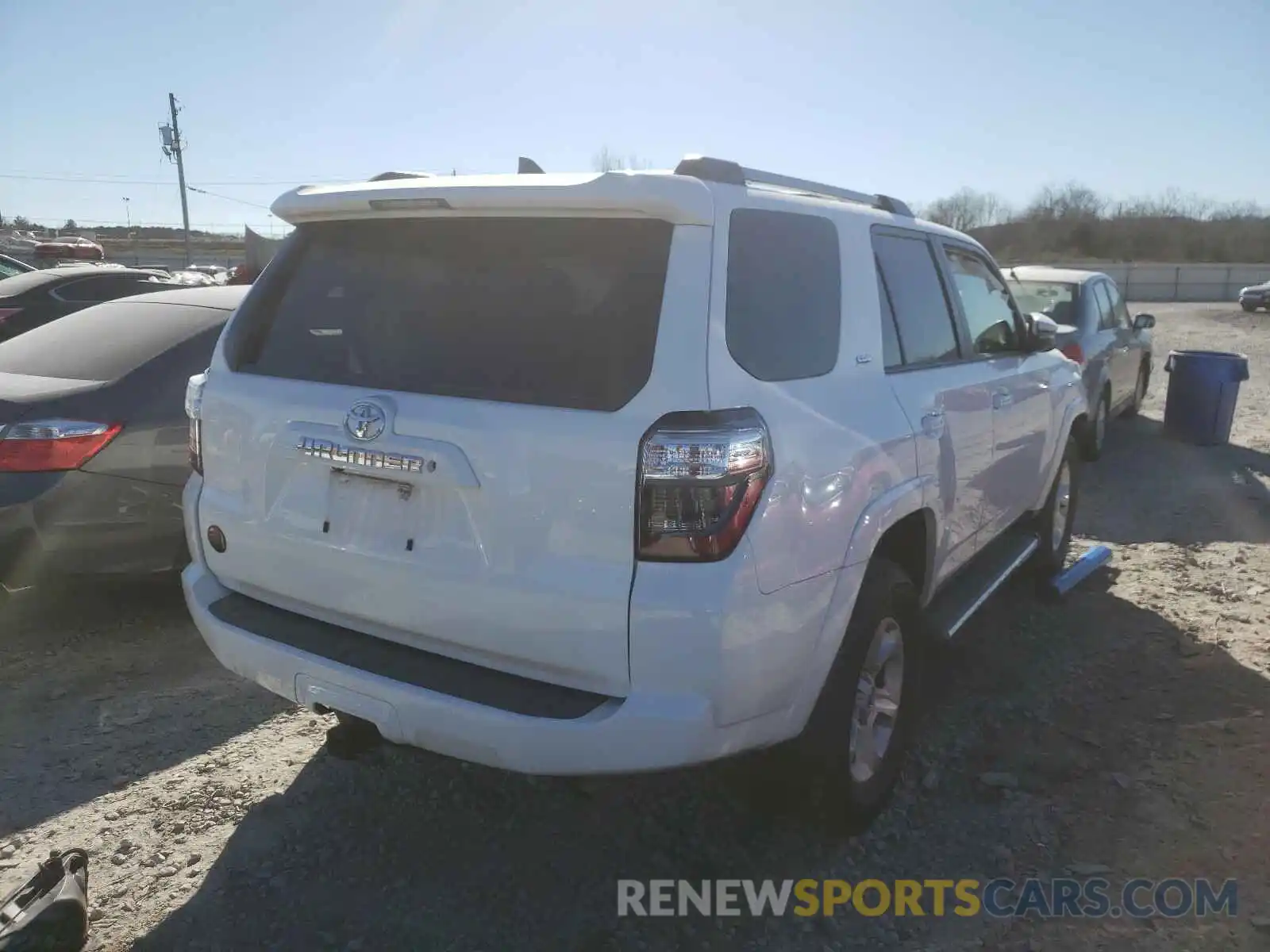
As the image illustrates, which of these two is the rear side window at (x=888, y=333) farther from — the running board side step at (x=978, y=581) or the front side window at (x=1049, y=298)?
the front side window at (x=1049, y=298)

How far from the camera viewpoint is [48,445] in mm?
4152

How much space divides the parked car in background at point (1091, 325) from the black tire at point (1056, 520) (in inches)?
109

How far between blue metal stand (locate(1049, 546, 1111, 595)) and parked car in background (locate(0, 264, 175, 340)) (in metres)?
7.26

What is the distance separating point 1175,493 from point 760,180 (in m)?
6.49

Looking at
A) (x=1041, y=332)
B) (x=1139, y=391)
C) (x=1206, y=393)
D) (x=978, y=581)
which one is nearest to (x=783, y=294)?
(x=978, y=581)

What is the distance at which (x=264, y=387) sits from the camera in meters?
2.83

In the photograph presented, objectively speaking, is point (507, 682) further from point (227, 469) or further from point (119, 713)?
point (119, 713)

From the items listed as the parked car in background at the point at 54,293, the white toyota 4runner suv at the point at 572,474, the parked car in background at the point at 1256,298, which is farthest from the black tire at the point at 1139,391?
the parked car in background at the point at 1256,298

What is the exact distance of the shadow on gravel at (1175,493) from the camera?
673 cm

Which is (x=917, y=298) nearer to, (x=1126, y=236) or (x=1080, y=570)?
(x=1080, y=570)

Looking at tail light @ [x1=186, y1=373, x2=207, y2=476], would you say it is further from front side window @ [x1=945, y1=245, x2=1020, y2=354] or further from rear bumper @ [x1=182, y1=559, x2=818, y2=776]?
front side window @ [x1=945, y1=245, x2=1020, y2=354]

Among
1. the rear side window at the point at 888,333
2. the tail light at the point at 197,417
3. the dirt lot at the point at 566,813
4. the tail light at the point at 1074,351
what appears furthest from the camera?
the tail light at the point at 1074,351

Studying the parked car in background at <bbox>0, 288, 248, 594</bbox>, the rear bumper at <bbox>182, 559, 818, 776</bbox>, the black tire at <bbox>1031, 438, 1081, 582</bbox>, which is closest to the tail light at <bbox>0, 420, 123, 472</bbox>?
the parked car in background at <bbox>0, 288, 248, 594</bbox>

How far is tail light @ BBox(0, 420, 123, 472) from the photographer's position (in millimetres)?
4113
